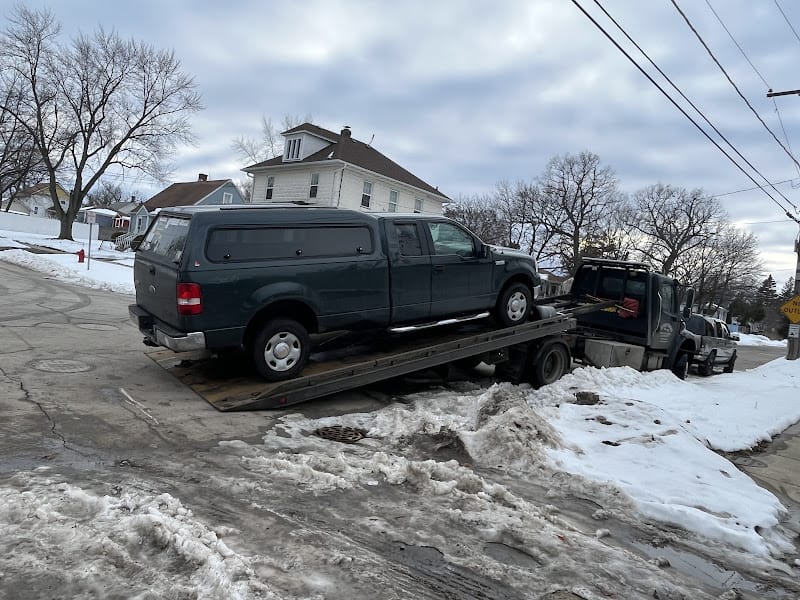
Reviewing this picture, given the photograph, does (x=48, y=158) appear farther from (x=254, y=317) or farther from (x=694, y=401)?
(x=694, y=401)

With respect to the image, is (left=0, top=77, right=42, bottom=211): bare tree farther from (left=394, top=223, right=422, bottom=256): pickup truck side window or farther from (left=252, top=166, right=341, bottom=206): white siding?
(left=394, top=223, right=422, bottom=256): pickup truck side window

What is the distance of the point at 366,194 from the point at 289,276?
26057 millimetres

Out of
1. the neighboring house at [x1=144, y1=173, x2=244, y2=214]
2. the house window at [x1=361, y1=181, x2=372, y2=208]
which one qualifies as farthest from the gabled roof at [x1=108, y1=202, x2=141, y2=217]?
the house window at [x1=361, y1=181, x2=372, y2=208]

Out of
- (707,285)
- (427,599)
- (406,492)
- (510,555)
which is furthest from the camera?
(707,285)

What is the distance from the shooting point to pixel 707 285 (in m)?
63.0

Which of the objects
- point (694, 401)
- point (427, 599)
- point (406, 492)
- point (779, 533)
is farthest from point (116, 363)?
point (694, 401)

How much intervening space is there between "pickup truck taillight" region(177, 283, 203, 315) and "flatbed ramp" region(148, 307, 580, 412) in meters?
1.09

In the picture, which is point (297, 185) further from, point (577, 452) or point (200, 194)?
point (577, 452)

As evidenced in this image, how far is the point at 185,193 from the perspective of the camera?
5447 cm

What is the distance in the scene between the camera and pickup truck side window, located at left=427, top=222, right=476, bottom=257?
770cm

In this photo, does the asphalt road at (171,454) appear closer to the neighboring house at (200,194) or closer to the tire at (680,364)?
the tire at (680,364)

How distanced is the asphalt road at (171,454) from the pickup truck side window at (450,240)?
2.24m

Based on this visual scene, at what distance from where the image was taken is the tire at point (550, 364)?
28.6 ft

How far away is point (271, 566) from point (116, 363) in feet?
18.5
